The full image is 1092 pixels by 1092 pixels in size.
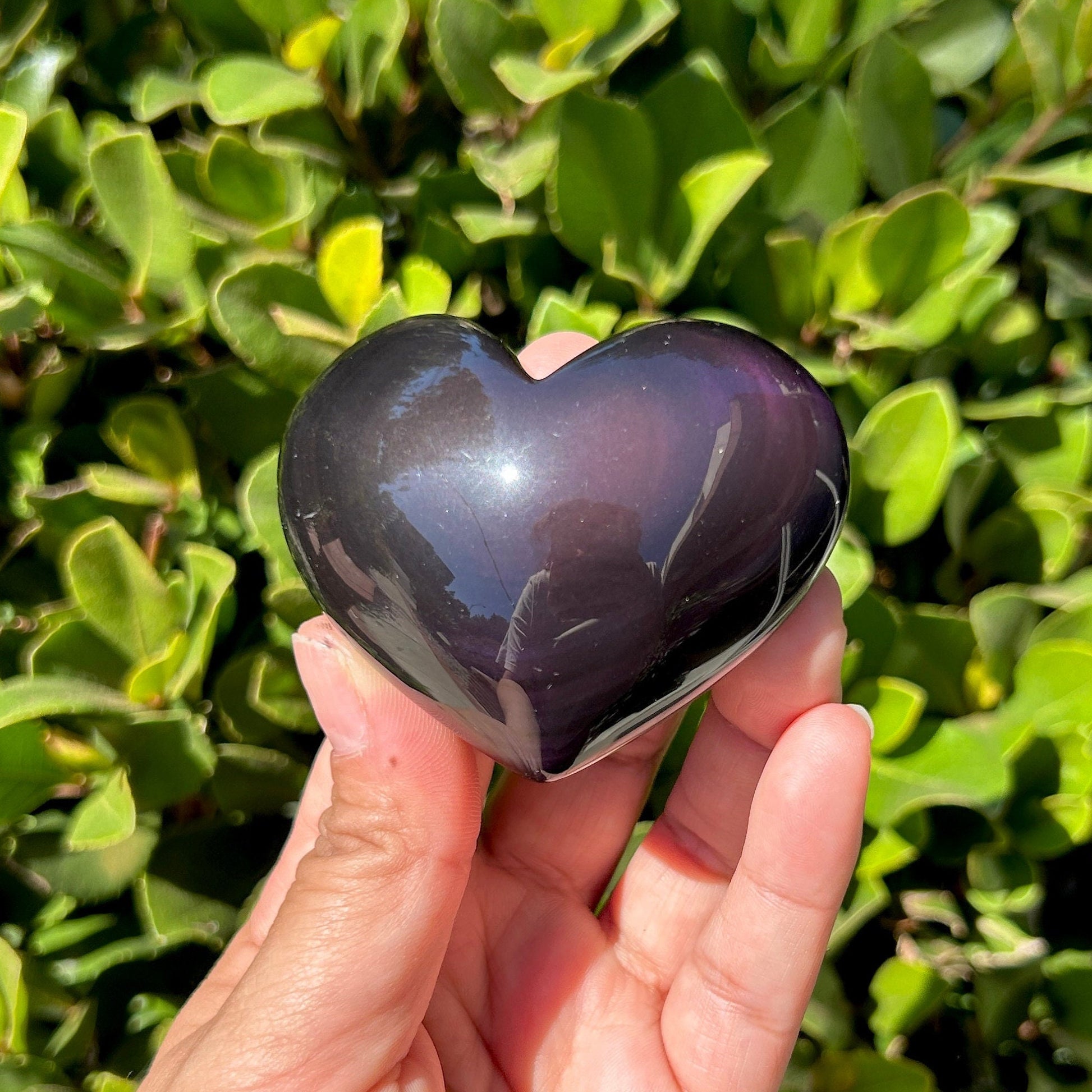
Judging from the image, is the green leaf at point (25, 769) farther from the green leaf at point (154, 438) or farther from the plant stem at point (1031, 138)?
the plant stem at point (1031, 138)

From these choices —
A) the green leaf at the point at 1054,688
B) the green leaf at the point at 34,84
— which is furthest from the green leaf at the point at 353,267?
the green leaf at the point at 1054,688

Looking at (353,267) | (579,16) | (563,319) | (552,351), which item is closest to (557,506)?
(552,351)

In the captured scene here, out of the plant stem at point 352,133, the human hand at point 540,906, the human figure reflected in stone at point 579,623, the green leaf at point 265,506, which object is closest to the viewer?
the human figure reflected in stone at point 579,623

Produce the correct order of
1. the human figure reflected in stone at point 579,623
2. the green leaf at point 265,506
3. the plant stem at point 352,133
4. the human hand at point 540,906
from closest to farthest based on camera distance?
1. the human figure reflected in stone at point 579,623
2. the human hand at point 540,906
3. the green leaf at point 265,506
4. the plant stem at point 352,133

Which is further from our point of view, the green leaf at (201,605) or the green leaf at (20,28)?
the green leaf at (20,28)

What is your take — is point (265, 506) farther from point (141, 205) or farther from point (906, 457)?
point (906, 457)
